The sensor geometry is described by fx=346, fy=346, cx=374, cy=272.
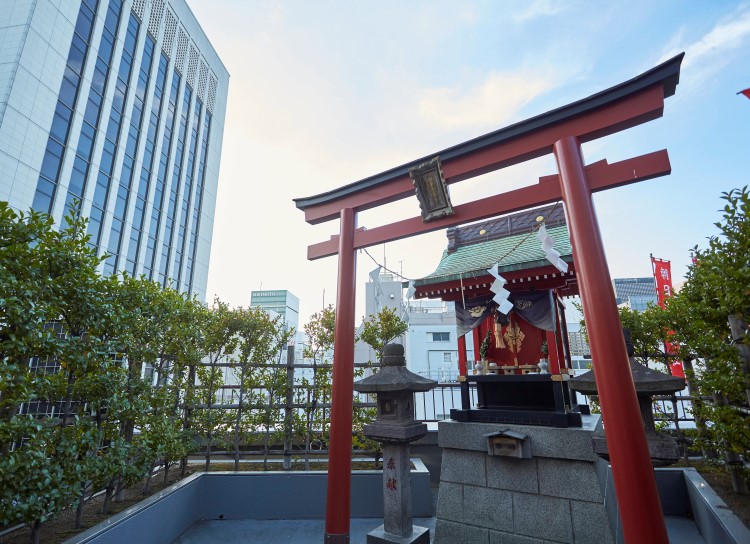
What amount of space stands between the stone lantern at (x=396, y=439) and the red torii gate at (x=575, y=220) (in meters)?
0.60

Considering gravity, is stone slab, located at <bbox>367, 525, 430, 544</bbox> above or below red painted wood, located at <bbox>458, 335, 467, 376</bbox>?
below

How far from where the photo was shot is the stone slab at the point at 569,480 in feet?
19.1

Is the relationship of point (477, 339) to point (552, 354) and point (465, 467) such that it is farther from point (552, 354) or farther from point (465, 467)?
point (465, 467)

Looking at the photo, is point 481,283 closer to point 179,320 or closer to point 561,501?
point 561,501

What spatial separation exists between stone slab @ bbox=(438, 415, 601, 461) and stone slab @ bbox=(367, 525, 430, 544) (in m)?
1.69

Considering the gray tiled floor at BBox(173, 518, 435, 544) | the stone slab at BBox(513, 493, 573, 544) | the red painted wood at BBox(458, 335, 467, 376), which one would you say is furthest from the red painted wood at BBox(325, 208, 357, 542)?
the red painted wood at BBox(458, 335, 467, 376)

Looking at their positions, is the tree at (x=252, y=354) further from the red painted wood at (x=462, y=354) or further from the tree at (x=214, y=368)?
the red painted wood at (x=462, y=354)

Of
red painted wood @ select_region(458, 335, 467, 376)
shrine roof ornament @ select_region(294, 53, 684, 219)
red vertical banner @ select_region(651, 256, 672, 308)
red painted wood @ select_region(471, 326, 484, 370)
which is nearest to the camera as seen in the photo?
shrine roof ornament @ select_region(294, 53, 684, 219)

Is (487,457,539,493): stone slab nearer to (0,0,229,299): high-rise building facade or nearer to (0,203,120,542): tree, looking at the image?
(0,203,120,542): tree

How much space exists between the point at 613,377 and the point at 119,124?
33.9 meters

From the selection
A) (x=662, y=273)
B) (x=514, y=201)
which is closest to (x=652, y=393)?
(x=514, y=201)

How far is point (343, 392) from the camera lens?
6570 millimetres

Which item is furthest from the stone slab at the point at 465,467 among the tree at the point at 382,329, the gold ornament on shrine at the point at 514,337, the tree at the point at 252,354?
the tree at the point at 252,354

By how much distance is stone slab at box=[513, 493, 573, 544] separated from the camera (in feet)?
19.2
